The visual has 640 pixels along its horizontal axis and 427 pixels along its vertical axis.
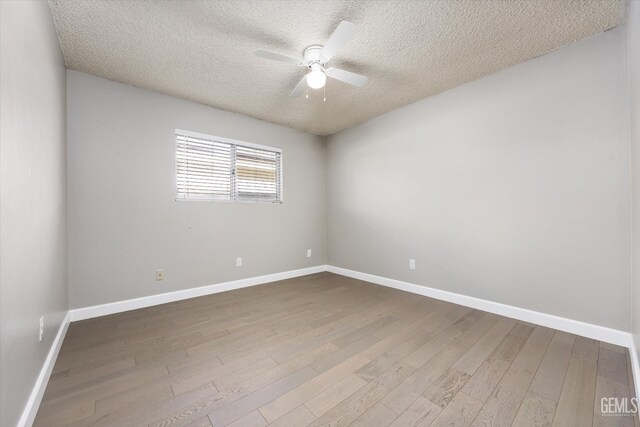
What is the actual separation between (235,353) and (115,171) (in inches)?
89.8

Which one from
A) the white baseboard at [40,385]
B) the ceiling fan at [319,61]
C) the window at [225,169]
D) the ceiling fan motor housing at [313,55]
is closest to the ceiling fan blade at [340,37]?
the ceiling fan at [319,61]

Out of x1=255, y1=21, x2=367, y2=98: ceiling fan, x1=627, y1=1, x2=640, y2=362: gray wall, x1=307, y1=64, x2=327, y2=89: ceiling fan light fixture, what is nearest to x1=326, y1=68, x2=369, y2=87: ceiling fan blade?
x1=255, y1=21, x2=367, y2=98: ceiling fan

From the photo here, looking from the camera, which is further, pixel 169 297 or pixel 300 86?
pixel 169 297

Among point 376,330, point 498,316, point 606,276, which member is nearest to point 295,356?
point 376,330

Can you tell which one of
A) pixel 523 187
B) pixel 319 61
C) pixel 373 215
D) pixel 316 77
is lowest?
pixel 373 215

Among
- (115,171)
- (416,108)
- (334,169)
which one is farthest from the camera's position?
(334,169)

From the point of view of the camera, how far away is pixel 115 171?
2678 mm

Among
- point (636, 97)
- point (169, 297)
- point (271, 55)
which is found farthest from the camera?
point (169, 297)

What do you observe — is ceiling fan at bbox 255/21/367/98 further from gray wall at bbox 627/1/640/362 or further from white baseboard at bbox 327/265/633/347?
white baseboard at bbox 327/265/633/347

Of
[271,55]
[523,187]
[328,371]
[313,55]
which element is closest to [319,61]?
[313,55]

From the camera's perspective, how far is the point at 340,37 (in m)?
1.76

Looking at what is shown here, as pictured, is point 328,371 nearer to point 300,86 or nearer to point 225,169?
point 300,86

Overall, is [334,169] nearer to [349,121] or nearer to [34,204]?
[349,121]

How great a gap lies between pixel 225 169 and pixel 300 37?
2.01 meters
